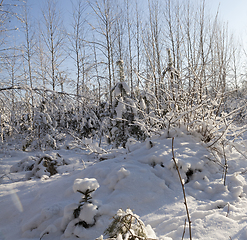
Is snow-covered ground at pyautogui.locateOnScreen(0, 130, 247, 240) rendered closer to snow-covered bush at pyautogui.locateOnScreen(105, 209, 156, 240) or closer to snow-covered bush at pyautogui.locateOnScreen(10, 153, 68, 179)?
snow-covered bush at pyautogui.locateOnScreen(105, 209, 156, 240)

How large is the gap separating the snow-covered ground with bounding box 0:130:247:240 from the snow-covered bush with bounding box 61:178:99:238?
11 millimetres

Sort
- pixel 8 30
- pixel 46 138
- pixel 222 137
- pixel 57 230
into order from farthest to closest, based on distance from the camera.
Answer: pixel 46 138 < pixel 8 30 < pixel 222 137 < pixel 57 230

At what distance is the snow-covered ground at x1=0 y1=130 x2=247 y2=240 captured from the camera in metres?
1.31

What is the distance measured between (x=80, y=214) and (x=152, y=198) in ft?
2.23

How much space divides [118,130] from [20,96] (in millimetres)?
2625

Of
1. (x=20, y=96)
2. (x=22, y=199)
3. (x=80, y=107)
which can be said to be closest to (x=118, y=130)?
(x=80, y=107)

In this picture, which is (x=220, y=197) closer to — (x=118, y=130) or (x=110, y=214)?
(x=110, y=214)

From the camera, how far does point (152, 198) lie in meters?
1.67

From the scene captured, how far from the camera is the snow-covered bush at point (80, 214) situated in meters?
1.36

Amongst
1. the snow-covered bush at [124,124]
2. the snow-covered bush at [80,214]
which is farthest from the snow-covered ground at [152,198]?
the snow-covered bush at [124,124]

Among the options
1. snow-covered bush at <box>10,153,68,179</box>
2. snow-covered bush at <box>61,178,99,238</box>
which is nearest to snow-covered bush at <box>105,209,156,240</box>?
snow-covered bush at <box>61,178,99,238</box>

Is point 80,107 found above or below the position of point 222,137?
above

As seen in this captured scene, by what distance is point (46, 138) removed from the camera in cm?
632

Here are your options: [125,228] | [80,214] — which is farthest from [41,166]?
[125,228]
